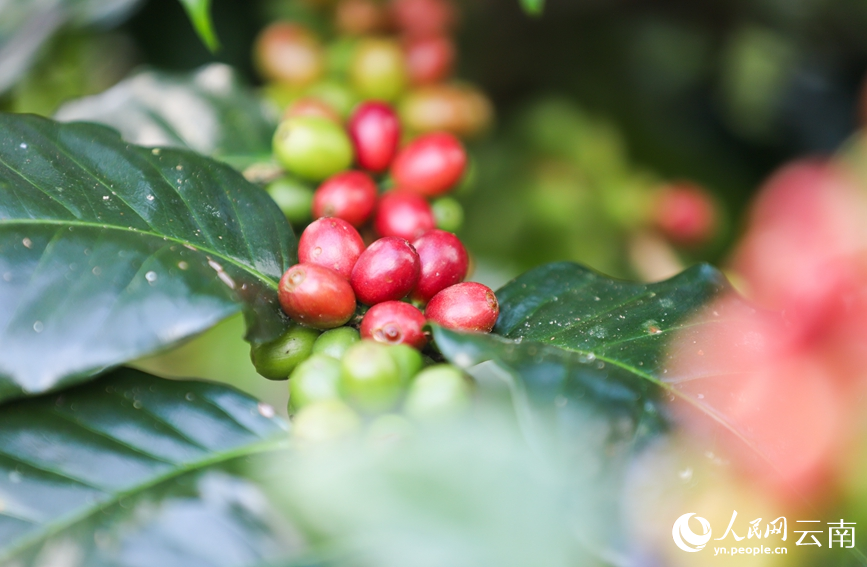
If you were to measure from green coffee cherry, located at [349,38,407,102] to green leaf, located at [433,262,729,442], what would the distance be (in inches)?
27.6

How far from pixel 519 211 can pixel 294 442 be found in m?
1.39

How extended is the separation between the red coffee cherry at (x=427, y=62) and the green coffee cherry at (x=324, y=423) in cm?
108

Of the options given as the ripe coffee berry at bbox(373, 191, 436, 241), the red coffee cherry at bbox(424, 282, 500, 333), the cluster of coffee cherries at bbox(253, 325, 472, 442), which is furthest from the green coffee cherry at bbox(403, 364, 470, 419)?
the ripe coffee berry at bbox(373, 191, 436, 241)

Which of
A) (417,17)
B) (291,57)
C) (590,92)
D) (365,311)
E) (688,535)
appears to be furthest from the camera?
(590,92)

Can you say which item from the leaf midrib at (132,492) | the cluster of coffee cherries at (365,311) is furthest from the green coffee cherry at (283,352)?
the leaf midrib at (132,492)

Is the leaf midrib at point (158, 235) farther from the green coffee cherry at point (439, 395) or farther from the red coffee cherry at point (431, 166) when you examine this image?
the red coffee cherry at point (431, 166)

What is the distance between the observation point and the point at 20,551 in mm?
642

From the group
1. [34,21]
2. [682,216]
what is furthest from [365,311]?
[682,216]

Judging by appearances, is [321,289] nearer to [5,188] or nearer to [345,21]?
[5,188]

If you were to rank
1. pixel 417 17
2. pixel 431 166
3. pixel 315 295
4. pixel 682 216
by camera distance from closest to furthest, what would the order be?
pixel 315 295, pixel 431 166, pixel 417 17, pixel 682 216

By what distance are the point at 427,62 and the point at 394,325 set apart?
0.98 metres

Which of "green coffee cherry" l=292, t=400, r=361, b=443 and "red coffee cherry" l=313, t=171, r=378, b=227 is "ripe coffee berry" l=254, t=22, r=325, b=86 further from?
"green coffee cherry" l=292, t=400, r=361, b=443

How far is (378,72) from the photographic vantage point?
1.48m

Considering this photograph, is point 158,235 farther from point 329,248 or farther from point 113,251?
point 329,248
